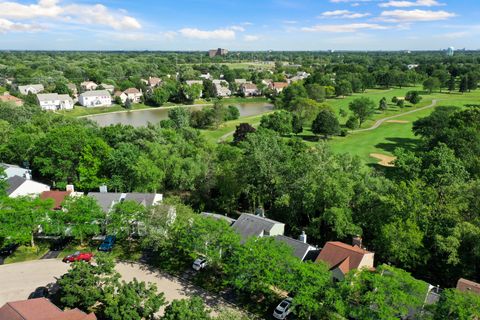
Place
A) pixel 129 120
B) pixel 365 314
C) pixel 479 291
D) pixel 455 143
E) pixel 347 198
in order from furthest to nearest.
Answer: pixel 129 120 < pixel 455 143 < pixel 347 198 < pixel 479 291 < pixel 365 314

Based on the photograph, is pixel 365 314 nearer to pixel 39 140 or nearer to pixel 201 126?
pixel 39 140

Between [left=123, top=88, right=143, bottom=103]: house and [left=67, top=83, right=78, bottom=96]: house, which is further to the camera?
[left=67, top=83, right=78, bottom=96]: house

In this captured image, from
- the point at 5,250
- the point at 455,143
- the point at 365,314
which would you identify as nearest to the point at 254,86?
the point at 455,143

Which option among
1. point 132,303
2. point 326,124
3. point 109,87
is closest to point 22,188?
point 132,303

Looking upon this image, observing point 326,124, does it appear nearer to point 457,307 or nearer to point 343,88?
point 343,88

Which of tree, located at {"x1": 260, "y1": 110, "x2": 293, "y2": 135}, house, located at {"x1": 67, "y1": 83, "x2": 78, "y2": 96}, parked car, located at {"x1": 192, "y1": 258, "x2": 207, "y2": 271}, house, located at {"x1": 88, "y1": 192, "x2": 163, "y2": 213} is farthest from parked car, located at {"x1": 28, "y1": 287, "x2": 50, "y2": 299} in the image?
house, located at {"x1": 67, "y1": 83, "x2": 78, "y2": 96}

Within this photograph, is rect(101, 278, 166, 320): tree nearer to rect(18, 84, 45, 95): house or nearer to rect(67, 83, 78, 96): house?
rect(67, 83, 78, 96): house

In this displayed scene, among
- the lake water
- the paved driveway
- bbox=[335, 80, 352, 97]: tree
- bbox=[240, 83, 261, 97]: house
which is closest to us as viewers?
the paved driveway
